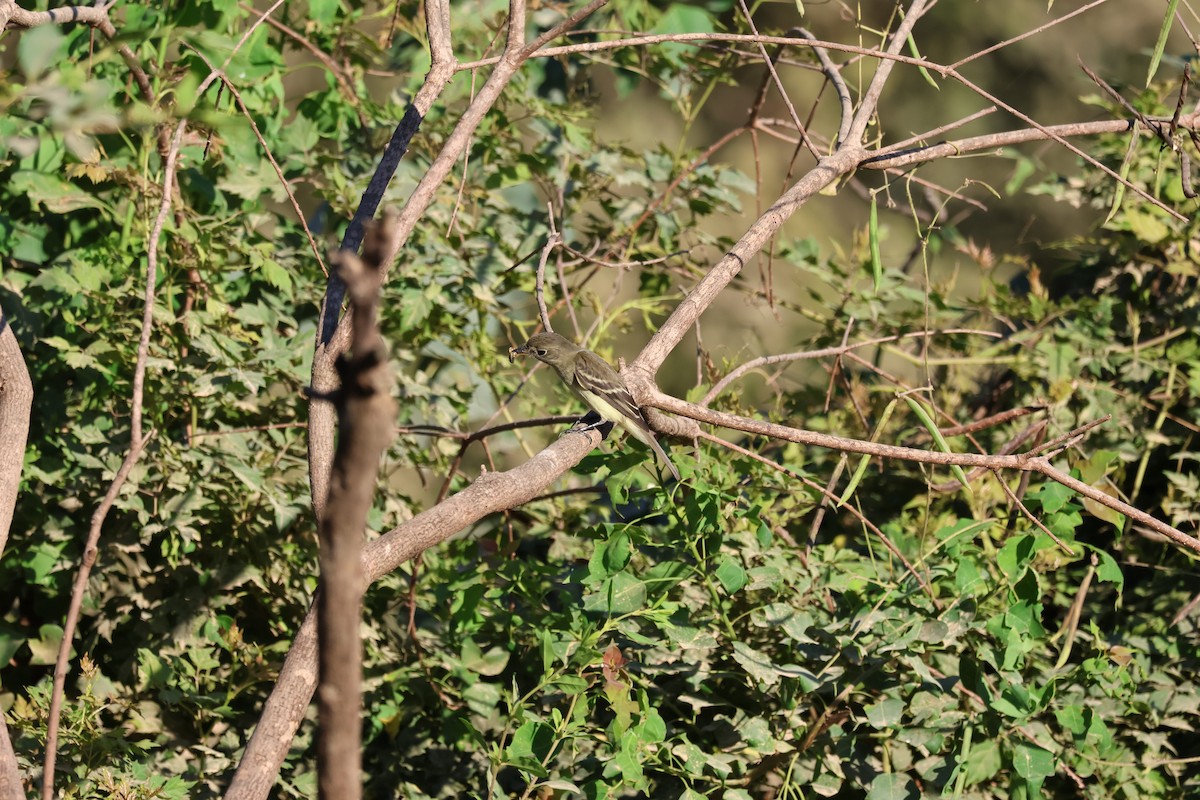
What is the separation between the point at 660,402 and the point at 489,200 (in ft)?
5.14

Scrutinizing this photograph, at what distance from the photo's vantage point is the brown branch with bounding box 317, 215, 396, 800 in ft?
3.32

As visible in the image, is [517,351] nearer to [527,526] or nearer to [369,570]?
[527,526]

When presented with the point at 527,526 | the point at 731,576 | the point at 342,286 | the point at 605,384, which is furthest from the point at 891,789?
the point at 342,286

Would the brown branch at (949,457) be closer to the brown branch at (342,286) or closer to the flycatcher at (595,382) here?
the flycatcher at (595,382)

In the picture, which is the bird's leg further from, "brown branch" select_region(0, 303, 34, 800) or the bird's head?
"brown branch" select_region(0, 303, 34, 800)

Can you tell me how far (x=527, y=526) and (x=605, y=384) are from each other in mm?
880

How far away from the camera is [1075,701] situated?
2.98 m

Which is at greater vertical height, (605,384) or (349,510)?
(349,510)

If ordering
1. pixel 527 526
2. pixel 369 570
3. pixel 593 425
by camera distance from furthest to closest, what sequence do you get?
pixel 527 526 → pixel 593 425 → pixel 369 570

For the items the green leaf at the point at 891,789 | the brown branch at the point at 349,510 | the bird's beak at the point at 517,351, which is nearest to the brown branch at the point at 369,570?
the brown branch at the point at 349,510

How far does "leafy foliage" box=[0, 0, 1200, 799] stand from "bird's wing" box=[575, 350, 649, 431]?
122 mm

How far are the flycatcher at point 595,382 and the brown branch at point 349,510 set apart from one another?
1.55 meters

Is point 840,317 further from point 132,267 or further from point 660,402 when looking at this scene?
point 132,267

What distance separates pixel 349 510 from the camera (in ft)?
3.50
